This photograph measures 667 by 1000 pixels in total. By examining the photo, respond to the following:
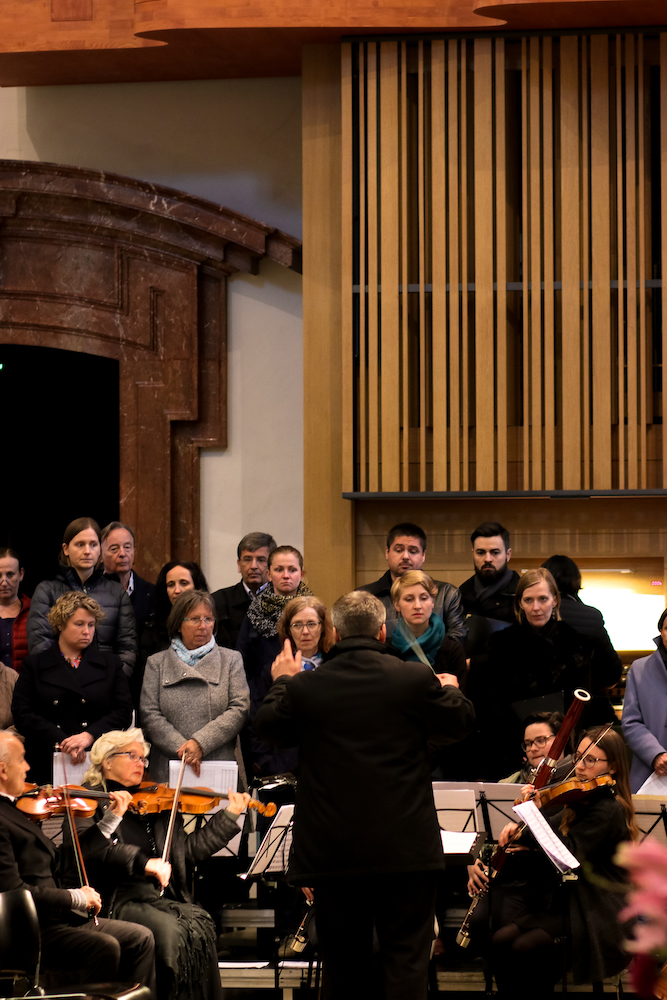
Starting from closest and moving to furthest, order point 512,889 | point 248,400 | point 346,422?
point 512,889, point 346,422, point 248,400

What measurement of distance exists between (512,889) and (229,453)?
395 centimetres

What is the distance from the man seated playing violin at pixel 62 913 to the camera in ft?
14.3

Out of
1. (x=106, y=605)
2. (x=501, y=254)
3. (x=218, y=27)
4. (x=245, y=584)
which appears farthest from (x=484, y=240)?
(x=106, y=605)

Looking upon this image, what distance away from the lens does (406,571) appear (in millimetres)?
5859

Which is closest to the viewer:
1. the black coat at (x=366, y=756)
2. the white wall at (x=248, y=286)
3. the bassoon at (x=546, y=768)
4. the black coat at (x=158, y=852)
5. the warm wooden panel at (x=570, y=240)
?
the black coat at (x=366, y=756)

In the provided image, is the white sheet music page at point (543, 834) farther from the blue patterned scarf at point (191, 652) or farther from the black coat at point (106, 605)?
the black coat at point (106, 605)

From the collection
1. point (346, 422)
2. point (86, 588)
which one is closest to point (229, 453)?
point (346, 422)

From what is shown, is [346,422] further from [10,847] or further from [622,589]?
[10,847]

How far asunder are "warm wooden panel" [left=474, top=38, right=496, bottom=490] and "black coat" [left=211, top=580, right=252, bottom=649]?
5.28 feet

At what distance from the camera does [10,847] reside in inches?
168

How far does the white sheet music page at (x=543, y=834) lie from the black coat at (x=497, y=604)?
156cm

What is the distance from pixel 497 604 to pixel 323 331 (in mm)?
2147

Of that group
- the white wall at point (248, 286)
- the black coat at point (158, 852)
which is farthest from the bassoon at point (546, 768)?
the white wall at point (248, 286)

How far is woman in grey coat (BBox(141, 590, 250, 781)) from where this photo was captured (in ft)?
18.3
